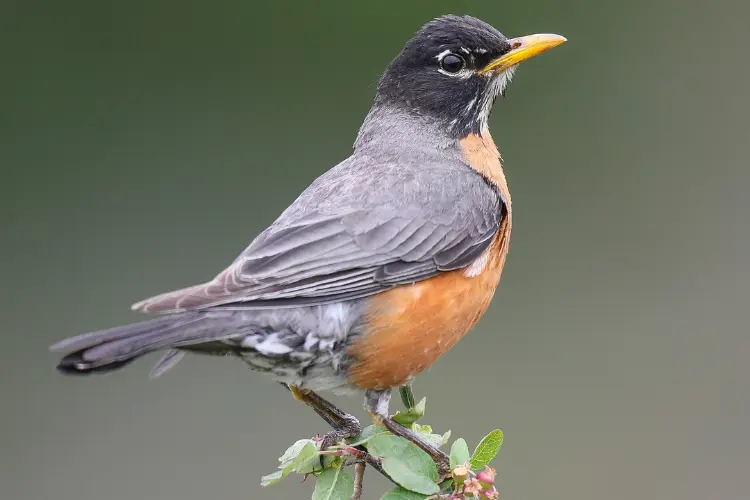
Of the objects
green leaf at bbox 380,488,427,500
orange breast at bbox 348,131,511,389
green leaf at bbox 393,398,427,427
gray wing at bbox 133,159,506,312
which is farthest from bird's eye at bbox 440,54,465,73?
green leaf at bbox 380,488,427,500

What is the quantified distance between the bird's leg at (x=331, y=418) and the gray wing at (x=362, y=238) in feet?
1.19

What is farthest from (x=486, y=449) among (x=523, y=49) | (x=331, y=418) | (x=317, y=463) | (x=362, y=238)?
(x=523, y=49)

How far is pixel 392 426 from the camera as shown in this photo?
103 inches

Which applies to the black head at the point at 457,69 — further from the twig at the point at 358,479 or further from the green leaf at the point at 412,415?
the twig at the point at 358,479

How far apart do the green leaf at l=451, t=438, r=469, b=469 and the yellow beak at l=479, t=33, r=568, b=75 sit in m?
1.39

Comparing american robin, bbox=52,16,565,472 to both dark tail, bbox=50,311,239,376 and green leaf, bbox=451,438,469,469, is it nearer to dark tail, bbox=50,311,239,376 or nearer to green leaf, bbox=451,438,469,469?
dark tail, bbox=50,311,239,376

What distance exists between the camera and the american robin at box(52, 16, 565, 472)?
2.43 metres

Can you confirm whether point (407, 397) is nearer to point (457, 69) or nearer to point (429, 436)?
point (429, 436)

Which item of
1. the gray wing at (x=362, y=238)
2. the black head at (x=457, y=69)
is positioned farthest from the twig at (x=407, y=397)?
the black head at (x=457, y=69)

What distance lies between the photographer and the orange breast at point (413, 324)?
2.70 meters

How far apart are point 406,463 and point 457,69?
4.85 ft

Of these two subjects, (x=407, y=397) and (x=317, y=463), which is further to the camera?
(x=407, y=397)

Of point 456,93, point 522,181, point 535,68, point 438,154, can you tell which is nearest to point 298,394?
point 438,154

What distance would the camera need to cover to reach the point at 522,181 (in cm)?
522
